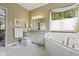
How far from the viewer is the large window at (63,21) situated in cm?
190

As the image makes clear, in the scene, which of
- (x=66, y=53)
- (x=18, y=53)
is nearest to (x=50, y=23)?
(x=66, y=53)

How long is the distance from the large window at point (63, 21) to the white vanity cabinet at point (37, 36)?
7.7 inches

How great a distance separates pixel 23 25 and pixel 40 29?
0.94 feet

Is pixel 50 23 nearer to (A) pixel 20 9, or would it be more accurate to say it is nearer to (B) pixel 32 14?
(B) pixel 32 14

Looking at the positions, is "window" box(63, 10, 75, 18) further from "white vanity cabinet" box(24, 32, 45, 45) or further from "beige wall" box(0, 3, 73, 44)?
"white vanity cabinet" box(24, 32, 45, 45)

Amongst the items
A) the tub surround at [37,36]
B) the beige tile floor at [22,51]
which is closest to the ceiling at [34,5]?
the tub surround at [37,36]

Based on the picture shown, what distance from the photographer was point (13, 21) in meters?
1.97

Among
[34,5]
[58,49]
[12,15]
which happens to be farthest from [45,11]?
[58,49]

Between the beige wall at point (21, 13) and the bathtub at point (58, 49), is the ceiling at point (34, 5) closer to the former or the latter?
the beige wall at point (21, 13)

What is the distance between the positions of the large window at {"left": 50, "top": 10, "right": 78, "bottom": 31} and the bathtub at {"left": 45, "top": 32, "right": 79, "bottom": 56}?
8.1 inches

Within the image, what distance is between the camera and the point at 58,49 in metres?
1.88

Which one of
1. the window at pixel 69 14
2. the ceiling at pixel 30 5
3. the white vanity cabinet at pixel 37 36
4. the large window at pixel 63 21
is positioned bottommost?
the white vanity cabinet at pixel 37 36

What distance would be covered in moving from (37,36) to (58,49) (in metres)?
0.40

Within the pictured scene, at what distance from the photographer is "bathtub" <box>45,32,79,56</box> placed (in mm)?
1792
